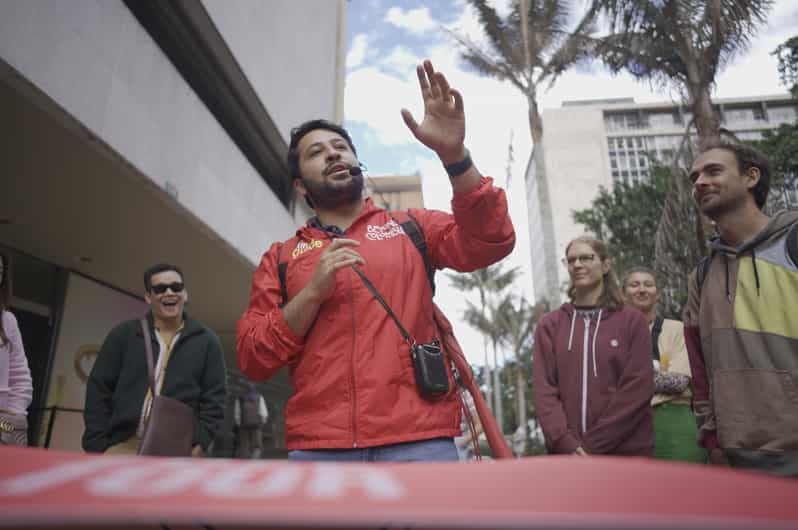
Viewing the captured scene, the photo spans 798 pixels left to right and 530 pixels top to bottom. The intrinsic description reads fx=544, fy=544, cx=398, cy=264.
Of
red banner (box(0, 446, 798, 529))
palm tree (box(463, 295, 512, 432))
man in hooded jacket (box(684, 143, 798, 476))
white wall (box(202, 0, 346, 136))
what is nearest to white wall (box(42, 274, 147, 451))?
white wall (box(202, 0, 346, 136))

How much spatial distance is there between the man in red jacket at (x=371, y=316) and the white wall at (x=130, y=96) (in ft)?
12.0

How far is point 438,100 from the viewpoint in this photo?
73.0 inches

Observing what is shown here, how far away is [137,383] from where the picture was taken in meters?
3.54

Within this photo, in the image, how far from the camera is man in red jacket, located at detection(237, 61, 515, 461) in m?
1.71

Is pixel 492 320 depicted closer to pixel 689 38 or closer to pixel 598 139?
pixel 689 38

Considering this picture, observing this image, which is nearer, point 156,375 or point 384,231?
point 384,231

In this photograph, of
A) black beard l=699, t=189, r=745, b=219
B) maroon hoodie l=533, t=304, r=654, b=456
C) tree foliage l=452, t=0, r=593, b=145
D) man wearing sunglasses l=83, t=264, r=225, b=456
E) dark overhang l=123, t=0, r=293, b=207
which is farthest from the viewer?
tree foliage l=452, t=0, r=593, b=145

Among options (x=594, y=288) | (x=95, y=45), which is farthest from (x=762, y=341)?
(x=95, y=45)

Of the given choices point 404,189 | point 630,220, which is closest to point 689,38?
point 630,220

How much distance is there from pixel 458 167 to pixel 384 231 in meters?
0.42

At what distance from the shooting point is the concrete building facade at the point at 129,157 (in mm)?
4965

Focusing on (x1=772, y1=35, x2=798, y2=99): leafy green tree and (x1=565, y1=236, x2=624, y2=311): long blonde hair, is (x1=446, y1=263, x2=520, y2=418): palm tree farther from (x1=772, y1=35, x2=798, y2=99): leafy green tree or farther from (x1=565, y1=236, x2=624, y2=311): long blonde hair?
(x1=565, y1=236, x2=624, y2=311): long blonde hair

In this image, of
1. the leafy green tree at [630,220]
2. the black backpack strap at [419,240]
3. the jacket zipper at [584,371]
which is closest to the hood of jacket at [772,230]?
the jacket zipper at [584,371]

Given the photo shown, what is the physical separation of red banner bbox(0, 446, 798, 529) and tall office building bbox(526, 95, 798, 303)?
66007mm
